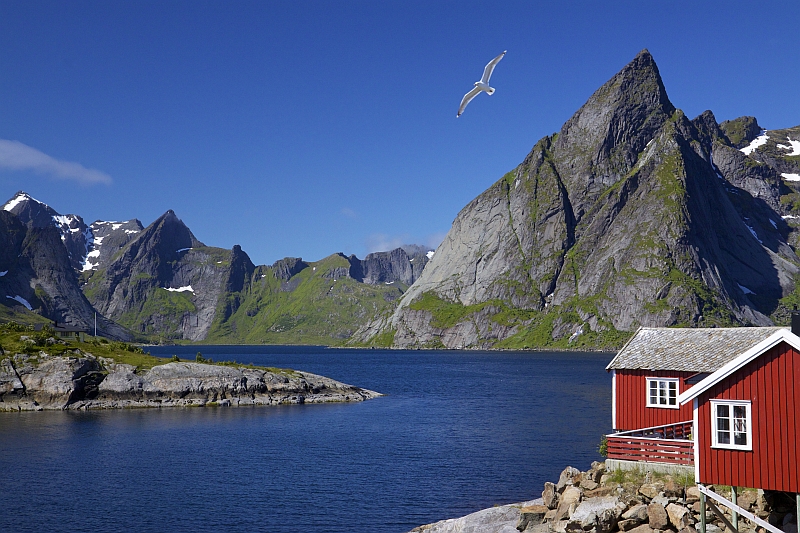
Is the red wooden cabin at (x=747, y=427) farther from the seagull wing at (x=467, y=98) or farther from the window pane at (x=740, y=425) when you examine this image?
the seagull wing at (x=467, y=98)

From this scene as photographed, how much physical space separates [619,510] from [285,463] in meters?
36.0

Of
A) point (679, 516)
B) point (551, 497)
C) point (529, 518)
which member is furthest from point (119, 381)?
point (679, 516)

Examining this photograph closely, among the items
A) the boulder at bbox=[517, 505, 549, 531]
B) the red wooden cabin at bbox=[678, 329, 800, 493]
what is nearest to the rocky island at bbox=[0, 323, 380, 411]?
the boulder at bbox=[517, 505, 549, 531]

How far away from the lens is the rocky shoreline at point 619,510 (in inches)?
1121

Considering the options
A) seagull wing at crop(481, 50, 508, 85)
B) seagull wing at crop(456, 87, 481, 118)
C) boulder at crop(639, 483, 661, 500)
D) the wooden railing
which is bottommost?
boulder at crop(639, 483, 661, 500)

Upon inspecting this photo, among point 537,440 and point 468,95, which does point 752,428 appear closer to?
point 468,95

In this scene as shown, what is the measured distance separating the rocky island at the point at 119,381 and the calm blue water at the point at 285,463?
521 cm

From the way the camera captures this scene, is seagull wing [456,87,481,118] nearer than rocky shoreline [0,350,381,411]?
Yes

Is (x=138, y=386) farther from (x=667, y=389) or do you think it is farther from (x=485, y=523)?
(x=667, y=389)

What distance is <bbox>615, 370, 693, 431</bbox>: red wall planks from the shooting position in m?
38.8

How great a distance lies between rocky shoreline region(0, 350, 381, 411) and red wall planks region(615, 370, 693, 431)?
71344mm

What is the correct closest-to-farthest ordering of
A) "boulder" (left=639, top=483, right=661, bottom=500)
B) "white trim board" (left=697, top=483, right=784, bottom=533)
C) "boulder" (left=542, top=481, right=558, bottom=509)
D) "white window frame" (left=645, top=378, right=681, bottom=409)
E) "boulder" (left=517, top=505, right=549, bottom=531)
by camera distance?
"white trim board" (left=697, top=483, right=784, bottom=533) → "boulder" (left=639, top=483, right=661, bottom=500) → "boulder" (left=517, top=505, right=549, bottom=531) → "boulder" (left=542, top=481, right=558, bottom=509) → "white window frame" (left=645, top=378, right=681, bottom=409)

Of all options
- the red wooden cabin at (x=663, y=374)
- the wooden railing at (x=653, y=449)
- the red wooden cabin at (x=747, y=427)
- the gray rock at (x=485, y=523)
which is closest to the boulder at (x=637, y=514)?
the red wooden cabin at (x=747, y=427)

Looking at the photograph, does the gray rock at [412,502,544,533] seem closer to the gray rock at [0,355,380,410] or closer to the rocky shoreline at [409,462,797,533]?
the rocky shoreline at [409,462,797,533]
